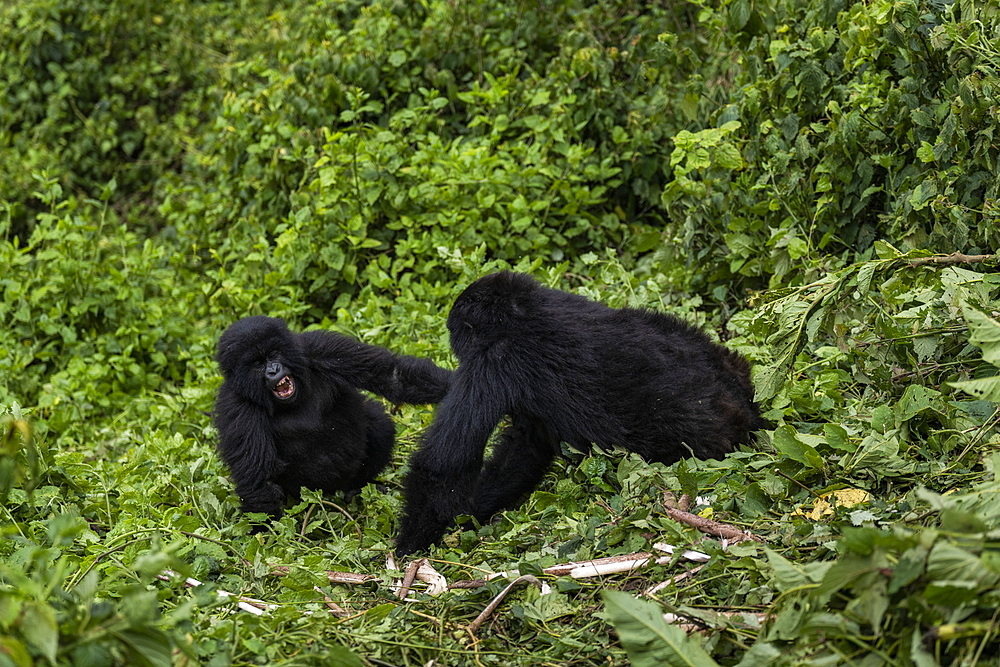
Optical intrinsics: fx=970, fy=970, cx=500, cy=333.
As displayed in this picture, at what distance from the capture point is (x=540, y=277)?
6.22 m

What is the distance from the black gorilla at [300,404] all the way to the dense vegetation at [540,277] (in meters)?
0.20

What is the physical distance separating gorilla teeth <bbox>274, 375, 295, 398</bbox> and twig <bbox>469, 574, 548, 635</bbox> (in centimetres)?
177

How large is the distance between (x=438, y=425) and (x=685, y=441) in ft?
3.36

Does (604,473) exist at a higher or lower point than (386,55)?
lower

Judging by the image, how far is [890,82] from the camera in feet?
16.7

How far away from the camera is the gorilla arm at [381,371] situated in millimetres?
4801

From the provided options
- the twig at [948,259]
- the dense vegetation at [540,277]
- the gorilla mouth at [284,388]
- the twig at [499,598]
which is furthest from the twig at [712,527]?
the gorilla mouth at [284,388]

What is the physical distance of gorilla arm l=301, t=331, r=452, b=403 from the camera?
4.80 m

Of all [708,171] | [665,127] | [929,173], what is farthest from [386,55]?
[929,173]

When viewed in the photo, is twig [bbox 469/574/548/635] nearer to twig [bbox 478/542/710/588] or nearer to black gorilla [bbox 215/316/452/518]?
twig [bbox 478/542/710/588]

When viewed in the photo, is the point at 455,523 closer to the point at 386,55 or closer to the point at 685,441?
the point at 685,441

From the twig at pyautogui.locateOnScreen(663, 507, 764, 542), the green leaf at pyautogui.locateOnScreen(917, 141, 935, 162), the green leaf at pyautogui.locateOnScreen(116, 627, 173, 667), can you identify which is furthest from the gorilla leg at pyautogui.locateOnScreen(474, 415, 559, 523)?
the green leaf at pyautogui.locateOnScreen(917, 141, 935, 162)

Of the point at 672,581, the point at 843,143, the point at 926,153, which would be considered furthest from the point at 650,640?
the point at 843,143

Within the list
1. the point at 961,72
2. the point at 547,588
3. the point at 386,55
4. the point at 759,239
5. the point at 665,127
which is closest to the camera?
the point at 547,588
